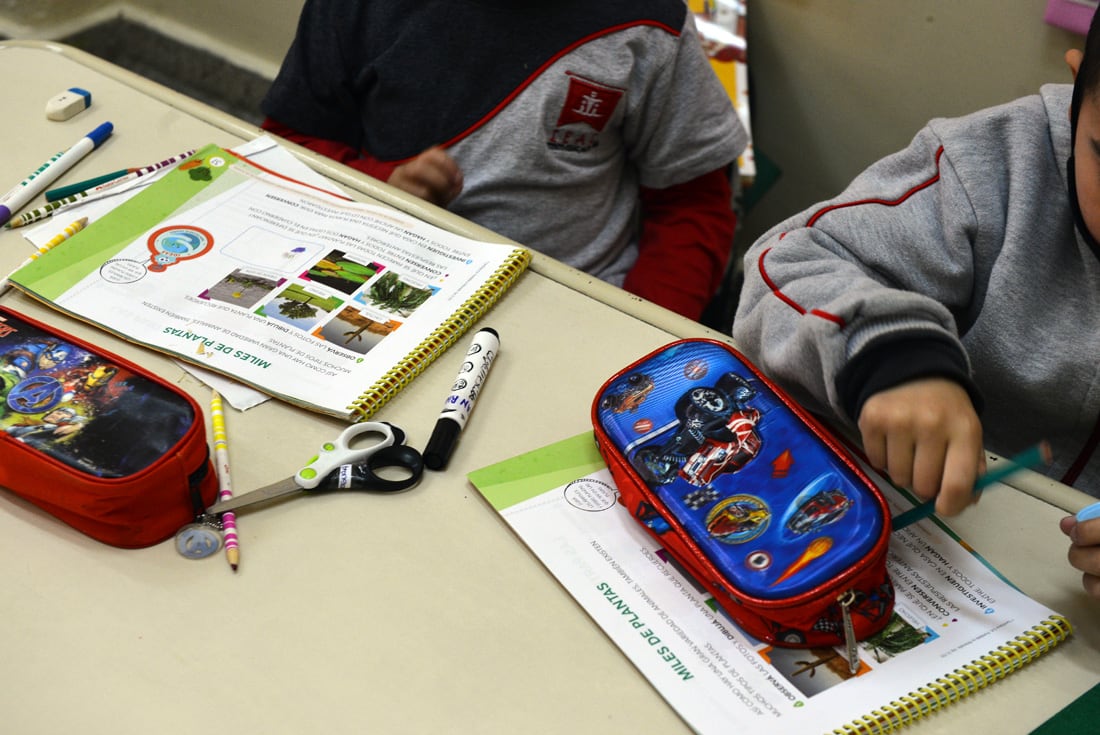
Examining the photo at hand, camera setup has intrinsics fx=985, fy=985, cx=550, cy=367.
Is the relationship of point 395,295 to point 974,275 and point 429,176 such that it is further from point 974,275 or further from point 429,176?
point 974,275

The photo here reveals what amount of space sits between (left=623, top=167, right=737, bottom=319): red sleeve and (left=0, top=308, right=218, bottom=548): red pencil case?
589mm

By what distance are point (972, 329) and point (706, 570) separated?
0.34 meters

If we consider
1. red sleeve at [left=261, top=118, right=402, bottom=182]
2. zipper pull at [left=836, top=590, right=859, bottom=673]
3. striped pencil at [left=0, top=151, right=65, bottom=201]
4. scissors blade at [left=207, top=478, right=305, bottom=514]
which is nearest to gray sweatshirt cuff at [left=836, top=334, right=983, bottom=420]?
zipper pull at [left=836, top=590, right=859, bottom=673]

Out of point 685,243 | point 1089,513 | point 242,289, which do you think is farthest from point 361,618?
point 685,243

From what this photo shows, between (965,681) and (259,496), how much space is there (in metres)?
0.42

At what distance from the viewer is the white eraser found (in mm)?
956

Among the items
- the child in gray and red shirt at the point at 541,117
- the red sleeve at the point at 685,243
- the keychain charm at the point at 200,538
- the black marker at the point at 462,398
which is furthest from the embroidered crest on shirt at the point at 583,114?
the keychain charm at the point at 200,538

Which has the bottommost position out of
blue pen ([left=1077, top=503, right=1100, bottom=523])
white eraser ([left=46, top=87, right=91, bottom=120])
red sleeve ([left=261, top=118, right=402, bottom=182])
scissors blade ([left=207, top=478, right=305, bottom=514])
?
red sleeve ([left=261, top=118, right=402, bottom=182])

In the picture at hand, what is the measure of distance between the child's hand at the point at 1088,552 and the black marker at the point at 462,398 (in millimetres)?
380

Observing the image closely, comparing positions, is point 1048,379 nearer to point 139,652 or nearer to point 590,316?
point 590,316

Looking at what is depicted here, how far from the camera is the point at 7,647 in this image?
53 centimetres

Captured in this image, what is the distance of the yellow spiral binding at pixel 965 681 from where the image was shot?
1.63 feet

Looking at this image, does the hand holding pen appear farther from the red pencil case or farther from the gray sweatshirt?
the red pencil case

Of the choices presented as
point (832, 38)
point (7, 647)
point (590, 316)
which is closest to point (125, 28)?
point (832, 38)
